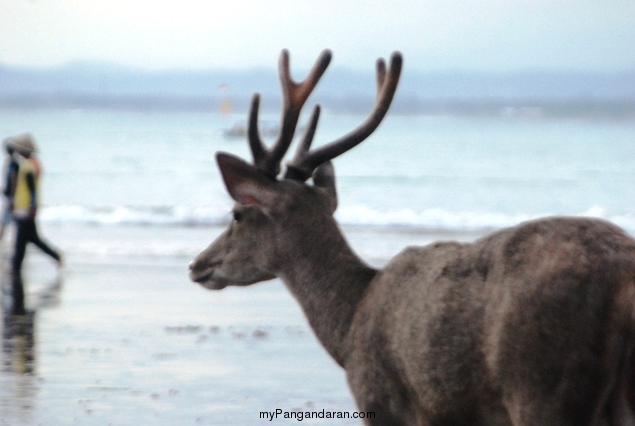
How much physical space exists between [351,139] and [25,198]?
9.79m

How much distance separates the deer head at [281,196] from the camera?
4.43 metres

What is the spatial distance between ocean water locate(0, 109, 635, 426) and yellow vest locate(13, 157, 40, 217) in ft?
3.07

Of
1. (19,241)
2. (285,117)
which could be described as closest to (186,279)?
(19,241)

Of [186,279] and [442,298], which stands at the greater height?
[442,298]

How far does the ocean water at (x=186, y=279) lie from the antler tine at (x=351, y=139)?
62 centimetres

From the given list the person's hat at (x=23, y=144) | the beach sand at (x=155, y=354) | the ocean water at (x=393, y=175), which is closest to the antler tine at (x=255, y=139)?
the ocean water at (x=393, y=175)

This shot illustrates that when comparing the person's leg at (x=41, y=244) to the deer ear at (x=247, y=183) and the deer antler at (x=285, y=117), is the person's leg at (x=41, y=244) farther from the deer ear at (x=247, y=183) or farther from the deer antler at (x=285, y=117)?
the deer ear at (x=247, y=183)

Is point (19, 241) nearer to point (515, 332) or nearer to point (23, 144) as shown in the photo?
point (23, 144)

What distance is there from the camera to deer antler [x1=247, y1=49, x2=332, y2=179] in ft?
14.7

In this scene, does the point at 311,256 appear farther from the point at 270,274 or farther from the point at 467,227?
the point at 467,227

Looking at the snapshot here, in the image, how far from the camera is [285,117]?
4.62 m

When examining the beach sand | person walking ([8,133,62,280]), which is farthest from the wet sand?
person walking ([8,133,62,280])

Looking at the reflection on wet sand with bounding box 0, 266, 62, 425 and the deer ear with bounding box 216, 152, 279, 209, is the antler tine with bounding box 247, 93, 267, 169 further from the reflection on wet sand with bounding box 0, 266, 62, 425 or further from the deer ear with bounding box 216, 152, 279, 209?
the reflection on wet sand with bounding box 0, 266, 62, 425

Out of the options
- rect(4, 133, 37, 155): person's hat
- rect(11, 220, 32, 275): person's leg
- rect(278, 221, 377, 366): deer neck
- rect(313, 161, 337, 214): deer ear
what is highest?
rect(313, 161, 337, 214): deer ear
